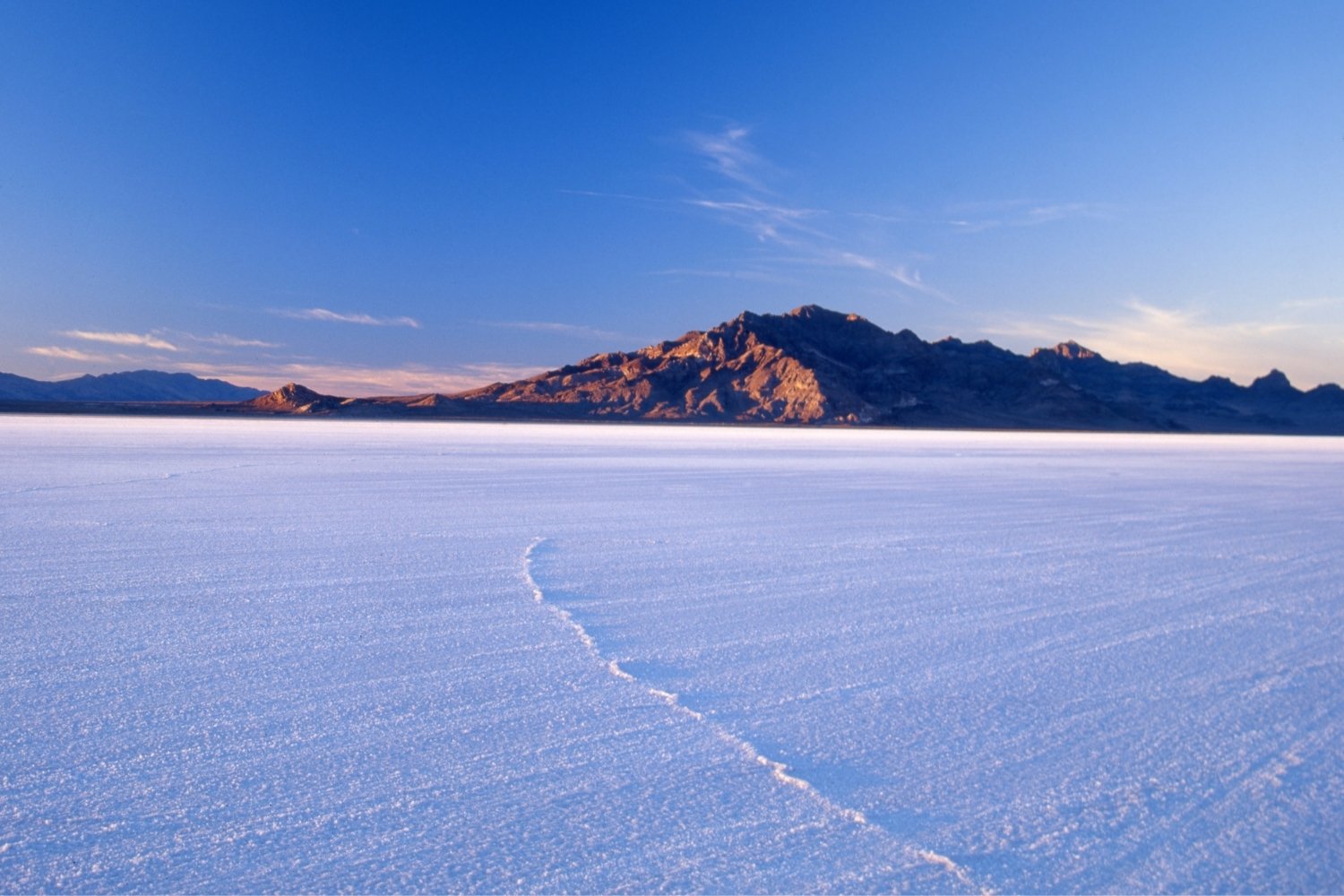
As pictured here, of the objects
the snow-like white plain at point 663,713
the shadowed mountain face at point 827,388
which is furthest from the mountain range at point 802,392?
the snow-like white plain at point 663,713

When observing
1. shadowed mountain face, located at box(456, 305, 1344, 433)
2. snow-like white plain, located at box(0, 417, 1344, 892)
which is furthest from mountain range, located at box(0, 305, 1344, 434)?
snow-like white plain, located at box(0, 417, 1344, 892)

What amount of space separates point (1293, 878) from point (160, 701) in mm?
3554

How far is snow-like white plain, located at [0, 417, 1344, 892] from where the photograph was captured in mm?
2199

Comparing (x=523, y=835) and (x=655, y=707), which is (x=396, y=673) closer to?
(x=655, y=707)

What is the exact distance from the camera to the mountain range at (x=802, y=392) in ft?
433

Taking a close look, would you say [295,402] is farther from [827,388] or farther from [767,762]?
[767,762]

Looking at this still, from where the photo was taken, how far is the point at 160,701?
319 centimetres

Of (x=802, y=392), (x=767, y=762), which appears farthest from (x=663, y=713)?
(x=802, y=392)

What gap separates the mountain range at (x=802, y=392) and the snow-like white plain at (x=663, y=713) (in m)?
116

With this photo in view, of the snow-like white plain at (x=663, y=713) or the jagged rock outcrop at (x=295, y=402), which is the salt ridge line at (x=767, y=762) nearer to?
the snow-like white plain at (x=663, y=713)

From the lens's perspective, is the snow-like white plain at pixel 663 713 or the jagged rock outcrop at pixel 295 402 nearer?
the snow-like white plain at pixel 663 713

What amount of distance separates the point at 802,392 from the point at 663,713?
13272 centimetres

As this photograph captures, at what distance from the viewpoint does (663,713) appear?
3.14m

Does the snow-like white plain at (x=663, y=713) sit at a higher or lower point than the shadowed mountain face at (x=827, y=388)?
lower
